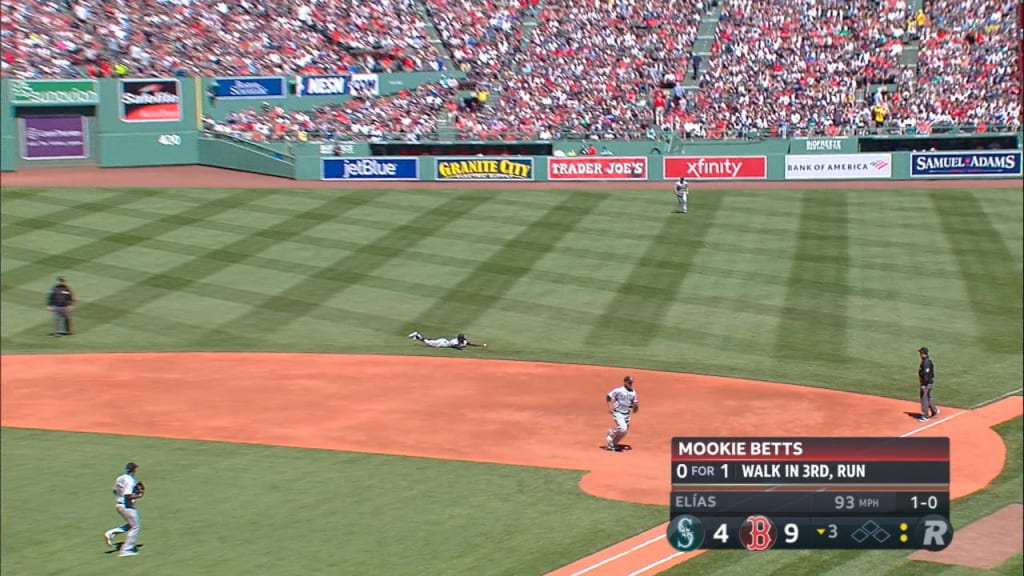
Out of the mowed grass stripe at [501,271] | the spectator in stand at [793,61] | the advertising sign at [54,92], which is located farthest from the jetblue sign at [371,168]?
the spectator in stand at [793,61]

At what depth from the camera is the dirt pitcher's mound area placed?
2472cm

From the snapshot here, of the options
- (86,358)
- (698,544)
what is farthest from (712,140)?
(698,544)

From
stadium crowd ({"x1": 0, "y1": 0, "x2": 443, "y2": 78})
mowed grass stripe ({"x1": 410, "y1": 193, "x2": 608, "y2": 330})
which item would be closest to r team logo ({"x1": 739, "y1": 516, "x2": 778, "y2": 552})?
mowed grass stripe ({"x1": 410, "y1": 193, "x2": 608, "y2": 330})

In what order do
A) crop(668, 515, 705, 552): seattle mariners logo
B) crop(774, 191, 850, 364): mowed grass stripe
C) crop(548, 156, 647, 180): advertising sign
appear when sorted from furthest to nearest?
Result: crop(548, 156, 647, 180): advertising sign → crop(774, 191, 850, 364): mowed grass stripe → crop(668, 515, 705, 552): seattle mariners logo

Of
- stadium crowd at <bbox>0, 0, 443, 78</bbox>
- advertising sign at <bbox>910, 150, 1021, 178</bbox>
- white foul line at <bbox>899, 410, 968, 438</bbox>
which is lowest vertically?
white foul line at <bbox>899, 410, 968, 438</bbox>

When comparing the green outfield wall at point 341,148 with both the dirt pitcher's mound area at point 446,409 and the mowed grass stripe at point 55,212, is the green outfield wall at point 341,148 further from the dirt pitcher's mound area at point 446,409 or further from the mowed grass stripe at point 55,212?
the dirt pitcher's mound area at point 446,409

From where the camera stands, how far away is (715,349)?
33.9 metres

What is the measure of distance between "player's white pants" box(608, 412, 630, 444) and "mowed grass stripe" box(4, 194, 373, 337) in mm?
19167

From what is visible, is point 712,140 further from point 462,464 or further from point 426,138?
point 462,464

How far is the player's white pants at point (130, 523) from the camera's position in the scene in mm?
19484

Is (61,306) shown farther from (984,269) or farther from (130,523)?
(984,269)

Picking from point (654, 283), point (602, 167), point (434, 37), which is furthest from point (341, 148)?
point (654, 283)

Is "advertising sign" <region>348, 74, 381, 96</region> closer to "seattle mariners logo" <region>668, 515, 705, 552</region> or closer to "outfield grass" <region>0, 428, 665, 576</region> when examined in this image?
"outfield grass" <region>0, 428, 665, 576</region>

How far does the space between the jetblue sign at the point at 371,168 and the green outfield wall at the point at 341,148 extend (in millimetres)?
45
